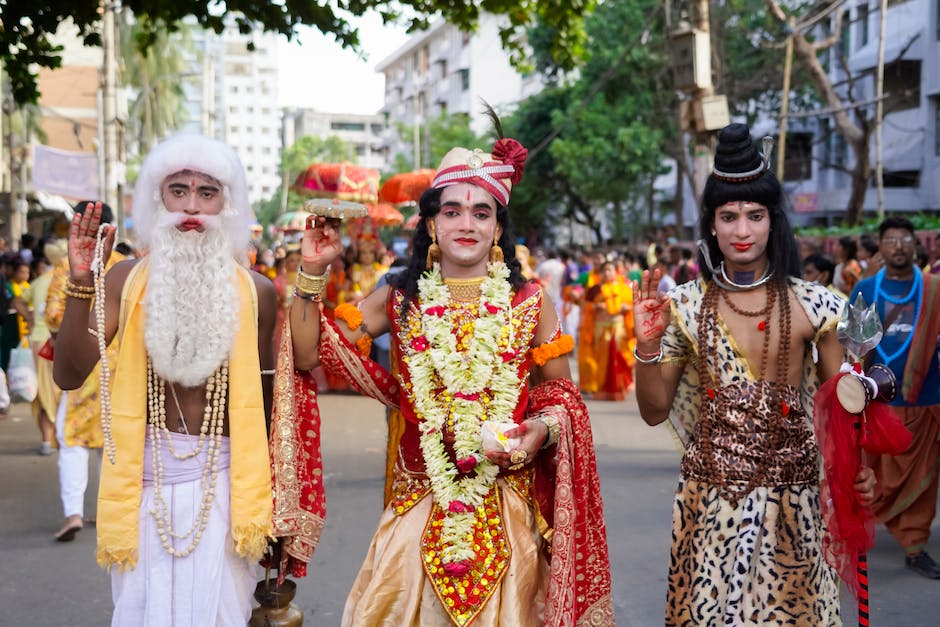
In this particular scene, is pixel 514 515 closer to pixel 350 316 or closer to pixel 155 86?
pixel 350 316

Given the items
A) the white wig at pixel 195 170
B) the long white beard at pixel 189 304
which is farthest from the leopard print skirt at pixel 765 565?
the white wig at pixel 195 170

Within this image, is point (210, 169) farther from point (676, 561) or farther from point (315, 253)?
point (676, 561)

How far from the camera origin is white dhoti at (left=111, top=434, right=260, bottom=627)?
370 cm

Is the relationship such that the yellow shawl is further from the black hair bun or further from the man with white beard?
the black hair bun

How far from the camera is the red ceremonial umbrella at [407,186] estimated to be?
42.8 feet

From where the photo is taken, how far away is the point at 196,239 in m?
3.85

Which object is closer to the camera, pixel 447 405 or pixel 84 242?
pixel 84 242

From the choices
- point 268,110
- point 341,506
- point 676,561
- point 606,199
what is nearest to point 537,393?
point 676,561

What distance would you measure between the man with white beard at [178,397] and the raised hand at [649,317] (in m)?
1.33

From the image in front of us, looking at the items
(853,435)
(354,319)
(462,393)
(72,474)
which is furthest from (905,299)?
(72,474)

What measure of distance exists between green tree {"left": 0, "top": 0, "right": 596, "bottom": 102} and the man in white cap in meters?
6.67

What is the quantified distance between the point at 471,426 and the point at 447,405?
0.13 meters

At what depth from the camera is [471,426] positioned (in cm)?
406

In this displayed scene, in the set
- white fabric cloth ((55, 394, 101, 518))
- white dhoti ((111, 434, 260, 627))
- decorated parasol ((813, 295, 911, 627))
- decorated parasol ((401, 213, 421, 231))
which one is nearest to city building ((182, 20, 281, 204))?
decorated parasol ((401, 213, 421, 231))
